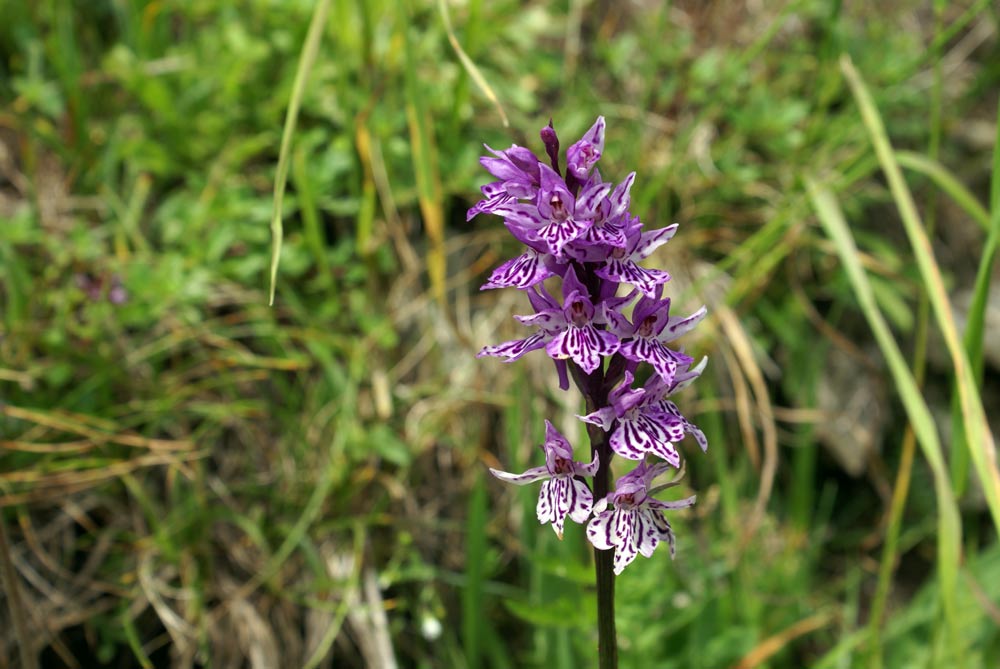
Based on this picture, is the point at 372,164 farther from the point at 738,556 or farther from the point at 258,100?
the point at 738,556

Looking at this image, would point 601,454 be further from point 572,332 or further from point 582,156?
point 582,156

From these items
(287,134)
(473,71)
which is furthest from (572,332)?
(473,71)

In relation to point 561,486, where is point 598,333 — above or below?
above

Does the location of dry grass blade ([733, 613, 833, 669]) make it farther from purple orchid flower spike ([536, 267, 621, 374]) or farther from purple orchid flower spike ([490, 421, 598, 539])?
purple orchid flower spike ([536, 267, 621, 374])

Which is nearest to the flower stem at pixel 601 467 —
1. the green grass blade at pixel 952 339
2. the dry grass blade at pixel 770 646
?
the green grass blade at pixel 952 339

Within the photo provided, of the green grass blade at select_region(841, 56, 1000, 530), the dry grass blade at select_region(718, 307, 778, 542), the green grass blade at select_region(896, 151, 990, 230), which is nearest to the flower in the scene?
the green grass blade at select_region(841, 56, 1000, 530)

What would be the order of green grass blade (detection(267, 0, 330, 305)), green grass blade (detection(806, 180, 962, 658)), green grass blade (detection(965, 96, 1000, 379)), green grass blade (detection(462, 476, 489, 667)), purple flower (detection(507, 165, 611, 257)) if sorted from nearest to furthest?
1. purple flower (detection(507, 165, 611, 257))
2. green grass blade (detection(267, 0, 330, 305))
3. green grass blade (detection(965, 96, 1000, 379))
4. green grass blade (detection(806, 180, 962, 658))
5. green grass blade (detection(462, 476, 489, 667))

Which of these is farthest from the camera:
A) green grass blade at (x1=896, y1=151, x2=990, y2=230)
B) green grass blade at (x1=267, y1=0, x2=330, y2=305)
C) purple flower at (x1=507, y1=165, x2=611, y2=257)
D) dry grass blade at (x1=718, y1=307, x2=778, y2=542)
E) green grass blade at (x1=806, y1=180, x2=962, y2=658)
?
dry grass blade at (x1=718, y1=307, x2=778, y2=542)
